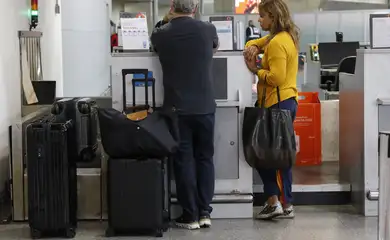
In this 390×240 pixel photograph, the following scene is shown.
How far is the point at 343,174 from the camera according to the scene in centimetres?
484

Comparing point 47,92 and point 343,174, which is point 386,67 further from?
point 47,92

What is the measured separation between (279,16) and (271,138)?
80 cm

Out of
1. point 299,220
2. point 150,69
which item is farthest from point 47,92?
point 299,220

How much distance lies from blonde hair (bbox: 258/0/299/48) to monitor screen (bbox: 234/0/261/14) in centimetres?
877

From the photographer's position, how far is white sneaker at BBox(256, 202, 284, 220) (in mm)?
4211

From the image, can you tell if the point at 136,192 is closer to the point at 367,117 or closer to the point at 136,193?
Answer: the point at 136,193

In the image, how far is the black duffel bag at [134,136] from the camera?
377cm

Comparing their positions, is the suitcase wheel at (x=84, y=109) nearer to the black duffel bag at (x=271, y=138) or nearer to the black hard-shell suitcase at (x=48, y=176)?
the black hard-shell suitcase at (x=48, y=176)

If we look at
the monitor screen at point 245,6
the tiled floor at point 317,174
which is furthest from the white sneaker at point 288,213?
the monitor screen at point 245,6

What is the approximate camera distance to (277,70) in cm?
404

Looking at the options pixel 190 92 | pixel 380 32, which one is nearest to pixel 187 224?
pixel 190 92

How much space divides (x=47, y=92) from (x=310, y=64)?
4506mm

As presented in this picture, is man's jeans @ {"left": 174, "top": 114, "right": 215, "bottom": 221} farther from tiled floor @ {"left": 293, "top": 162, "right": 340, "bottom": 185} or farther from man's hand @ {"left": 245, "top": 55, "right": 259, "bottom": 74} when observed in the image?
tiled floor @ {"left": 293, "top": 162, "right": 340, "bottom": 185}

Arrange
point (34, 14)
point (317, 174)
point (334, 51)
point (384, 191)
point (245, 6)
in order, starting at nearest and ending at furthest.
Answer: point (384, 191) → point (317, 174) → point (34, 14) → point (334, 51) → point (245, 6)
